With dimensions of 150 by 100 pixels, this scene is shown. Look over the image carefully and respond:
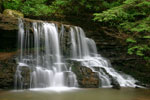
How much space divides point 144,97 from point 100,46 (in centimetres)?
589

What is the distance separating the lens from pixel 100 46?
11.8 meters

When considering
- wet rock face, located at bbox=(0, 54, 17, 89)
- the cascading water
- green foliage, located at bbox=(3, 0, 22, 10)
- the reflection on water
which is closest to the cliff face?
wet rock face, located at bbox=(0, 54, 17, 89)

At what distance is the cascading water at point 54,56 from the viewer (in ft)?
25.3

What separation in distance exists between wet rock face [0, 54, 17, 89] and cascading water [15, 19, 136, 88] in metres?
0.24

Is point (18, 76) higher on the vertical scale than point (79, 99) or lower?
higher

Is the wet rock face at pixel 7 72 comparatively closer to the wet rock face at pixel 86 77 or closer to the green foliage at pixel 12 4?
the wet rock face at pixel 86 77

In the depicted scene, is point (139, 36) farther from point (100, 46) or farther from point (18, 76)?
point (18, 76)

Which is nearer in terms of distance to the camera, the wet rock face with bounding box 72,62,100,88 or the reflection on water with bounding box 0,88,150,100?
the reflection on water with bounding box 0,88,150,100

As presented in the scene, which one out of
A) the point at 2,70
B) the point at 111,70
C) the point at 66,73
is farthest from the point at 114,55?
the point at 2,70

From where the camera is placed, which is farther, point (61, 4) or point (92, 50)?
point (61, 4)

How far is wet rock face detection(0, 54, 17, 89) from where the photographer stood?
7.25 metres

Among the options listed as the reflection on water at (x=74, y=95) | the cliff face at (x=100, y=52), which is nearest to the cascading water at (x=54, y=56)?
the cliff face at (x=100, y=52)

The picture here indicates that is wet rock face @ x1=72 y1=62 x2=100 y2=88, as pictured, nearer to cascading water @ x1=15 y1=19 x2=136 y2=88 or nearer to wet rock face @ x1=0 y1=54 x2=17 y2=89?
cascading water @ x1=15 y1=19 x2=136 y2=88

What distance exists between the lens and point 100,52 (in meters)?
11.7
